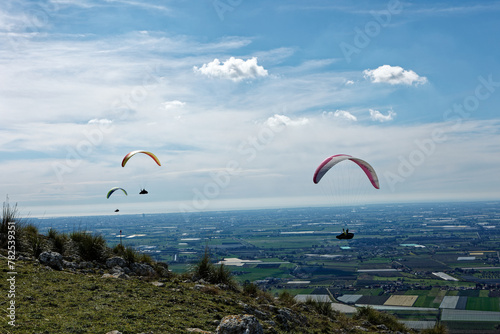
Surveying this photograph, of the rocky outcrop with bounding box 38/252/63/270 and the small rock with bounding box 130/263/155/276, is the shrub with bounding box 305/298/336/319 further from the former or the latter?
the rocky outcrop with bounding box 38/252/63/270

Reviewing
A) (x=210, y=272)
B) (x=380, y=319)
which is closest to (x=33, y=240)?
(x=210, y=272)

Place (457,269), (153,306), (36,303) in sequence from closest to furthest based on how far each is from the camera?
(36,303)
(153,306)
(457,269)

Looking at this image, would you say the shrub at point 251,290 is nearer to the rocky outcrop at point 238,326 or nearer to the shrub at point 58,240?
the rocky outcrop at point 238,326

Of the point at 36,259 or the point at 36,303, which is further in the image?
the point at 36,259

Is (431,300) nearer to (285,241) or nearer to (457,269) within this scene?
(457,269)

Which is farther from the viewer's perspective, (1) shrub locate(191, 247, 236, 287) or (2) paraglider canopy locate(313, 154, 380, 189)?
(2) paraglider canopy locate(313, 154, 380, 189)

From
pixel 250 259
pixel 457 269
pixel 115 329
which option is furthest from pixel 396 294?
pixel 115 329

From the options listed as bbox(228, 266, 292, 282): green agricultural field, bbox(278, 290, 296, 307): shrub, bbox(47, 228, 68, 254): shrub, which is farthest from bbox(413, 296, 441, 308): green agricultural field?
bbox(47, 228, 68, 254): shrub
